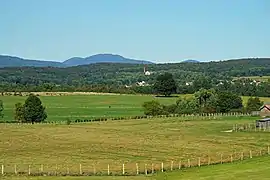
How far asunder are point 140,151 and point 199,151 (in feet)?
18.9

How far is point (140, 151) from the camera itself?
55.2 metres

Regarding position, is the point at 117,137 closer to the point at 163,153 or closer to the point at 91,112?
the point at 163,153

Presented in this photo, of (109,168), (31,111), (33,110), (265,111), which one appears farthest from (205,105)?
(109,168)

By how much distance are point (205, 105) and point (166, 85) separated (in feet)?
108

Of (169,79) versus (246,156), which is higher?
(169,79)

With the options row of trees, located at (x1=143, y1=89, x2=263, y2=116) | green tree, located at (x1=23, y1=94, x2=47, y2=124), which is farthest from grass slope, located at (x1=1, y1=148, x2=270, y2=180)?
row of trees, located at (x1=143, y1=89, x2=263, y2=116)

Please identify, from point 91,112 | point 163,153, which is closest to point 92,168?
point 163,153

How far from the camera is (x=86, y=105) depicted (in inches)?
5576

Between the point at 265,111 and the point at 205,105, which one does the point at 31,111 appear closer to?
the point at 205,105

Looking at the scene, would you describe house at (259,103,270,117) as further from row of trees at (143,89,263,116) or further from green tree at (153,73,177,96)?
green tree at (153,73,177,96)

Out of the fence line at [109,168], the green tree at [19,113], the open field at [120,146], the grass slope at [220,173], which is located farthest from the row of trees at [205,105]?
the grass slope at [220,173]

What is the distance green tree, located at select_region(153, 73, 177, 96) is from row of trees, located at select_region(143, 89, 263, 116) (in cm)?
2661

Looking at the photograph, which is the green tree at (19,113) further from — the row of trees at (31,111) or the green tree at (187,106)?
the green tree at (187,106)

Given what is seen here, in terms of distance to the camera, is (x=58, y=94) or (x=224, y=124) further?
(x=58, y=94)
